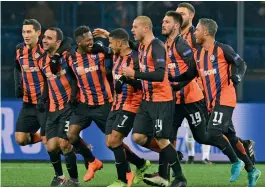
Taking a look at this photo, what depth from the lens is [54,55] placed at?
1333 centimetres

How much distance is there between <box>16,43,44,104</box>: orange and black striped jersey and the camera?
1373 centimetres

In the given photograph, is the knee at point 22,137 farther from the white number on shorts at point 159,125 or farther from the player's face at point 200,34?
the player's face at point 200,34

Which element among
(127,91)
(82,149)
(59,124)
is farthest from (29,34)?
(127,91)

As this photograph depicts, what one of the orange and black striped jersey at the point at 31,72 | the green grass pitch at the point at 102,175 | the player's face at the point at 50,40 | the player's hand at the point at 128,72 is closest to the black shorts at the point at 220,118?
the player's hand at the point at 128,72

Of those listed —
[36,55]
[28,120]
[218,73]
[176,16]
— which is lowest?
[28,120]

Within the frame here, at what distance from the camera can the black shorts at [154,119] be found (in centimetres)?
1219

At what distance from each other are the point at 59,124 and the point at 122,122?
3.55 ft

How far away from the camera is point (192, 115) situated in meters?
13.2

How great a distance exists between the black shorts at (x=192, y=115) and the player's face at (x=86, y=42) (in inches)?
53.3

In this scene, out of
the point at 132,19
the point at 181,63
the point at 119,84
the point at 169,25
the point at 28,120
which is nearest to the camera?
the point at 119,84

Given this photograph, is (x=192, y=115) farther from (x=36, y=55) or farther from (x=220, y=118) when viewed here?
(x=36, y=55)

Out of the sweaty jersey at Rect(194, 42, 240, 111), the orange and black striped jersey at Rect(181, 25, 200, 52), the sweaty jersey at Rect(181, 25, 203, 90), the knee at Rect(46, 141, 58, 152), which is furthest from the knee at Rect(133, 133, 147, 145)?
the orange and black striped jersey at Rect(181, 25, 200, 52)

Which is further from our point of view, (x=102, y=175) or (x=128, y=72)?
(x=102, y=175)

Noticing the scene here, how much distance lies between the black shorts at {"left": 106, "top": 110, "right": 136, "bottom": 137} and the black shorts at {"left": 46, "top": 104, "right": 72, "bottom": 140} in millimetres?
765
